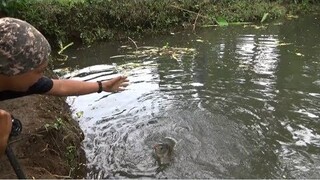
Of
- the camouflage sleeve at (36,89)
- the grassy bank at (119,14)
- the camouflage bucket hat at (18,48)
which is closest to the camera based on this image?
the camouflage bucket hat at (18,48)

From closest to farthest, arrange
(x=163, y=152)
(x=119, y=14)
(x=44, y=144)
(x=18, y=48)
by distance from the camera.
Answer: (x=18, y=48) < (x=44, y=144) < (x=163, y=152) < (x=119, y=14)

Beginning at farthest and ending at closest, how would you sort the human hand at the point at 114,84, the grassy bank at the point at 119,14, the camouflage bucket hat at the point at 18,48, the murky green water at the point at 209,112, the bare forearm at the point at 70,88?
the grassy bank at the point at 119,14, the murky green water at the point at 209,112, the human hand at the point at 114,84, the bare forearm at the point at 70,88, the camouflage bucket hat at the point at 18,48

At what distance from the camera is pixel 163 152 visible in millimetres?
4242

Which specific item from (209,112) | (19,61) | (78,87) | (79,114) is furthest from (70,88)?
(209,112)

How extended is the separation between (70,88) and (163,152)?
1.42m

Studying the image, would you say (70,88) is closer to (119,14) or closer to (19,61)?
(19,61)

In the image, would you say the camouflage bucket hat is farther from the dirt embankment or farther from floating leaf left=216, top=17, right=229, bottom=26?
floating leaf left=216, top=17, right=229, bottom=26

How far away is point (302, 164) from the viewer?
407cm

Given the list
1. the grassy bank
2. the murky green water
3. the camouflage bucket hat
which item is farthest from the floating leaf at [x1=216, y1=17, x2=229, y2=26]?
the camouflage bucket hat

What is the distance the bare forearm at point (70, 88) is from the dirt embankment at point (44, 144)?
2.36 feet

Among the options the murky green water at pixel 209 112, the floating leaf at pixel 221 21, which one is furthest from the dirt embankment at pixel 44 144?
the floating leaf at pixel 221 21

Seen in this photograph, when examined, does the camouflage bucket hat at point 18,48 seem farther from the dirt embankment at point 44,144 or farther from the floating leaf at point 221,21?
the floating leaf at point 221,21

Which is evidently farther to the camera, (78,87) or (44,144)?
(44,144)

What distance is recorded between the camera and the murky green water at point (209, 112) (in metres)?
4.11
